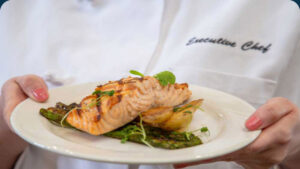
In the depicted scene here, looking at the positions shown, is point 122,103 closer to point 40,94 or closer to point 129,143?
point 129,143

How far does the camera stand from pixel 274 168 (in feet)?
6.18

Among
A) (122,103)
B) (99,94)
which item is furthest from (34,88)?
(122,103)

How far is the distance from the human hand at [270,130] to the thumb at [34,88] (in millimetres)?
759

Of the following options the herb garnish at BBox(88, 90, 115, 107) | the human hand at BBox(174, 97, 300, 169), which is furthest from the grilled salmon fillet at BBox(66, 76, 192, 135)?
the human hand at BBox(174, 97, 300, 169)

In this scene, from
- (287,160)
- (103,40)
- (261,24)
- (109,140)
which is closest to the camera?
(109,140)

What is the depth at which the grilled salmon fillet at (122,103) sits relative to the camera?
1132mm

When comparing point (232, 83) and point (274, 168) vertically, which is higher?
point (232, 83)

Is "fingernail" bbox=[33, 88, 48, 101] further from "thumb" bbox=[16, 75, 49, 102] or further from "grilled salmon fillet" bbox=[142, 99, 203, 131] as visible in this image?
"grilled salmon fillet" bbox=[142, 99, 203, 131]

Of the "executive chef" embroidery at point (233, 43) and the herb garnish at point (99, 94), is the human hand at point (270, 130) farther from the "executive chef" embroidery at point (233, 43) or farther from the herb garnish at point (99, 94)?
the "executive chef" embroidery at point (233, 43)

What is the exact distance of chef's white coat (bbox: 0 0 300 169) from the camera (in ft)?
5.77

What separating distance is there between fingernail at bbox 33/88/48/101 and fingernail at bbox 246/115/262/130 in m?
0.87

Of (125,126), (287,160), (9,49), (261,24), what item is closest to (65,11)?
(9,49)

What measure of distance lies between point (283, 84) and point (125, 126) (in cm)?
119

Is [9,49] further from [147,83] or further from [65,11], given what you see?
[147,83]
